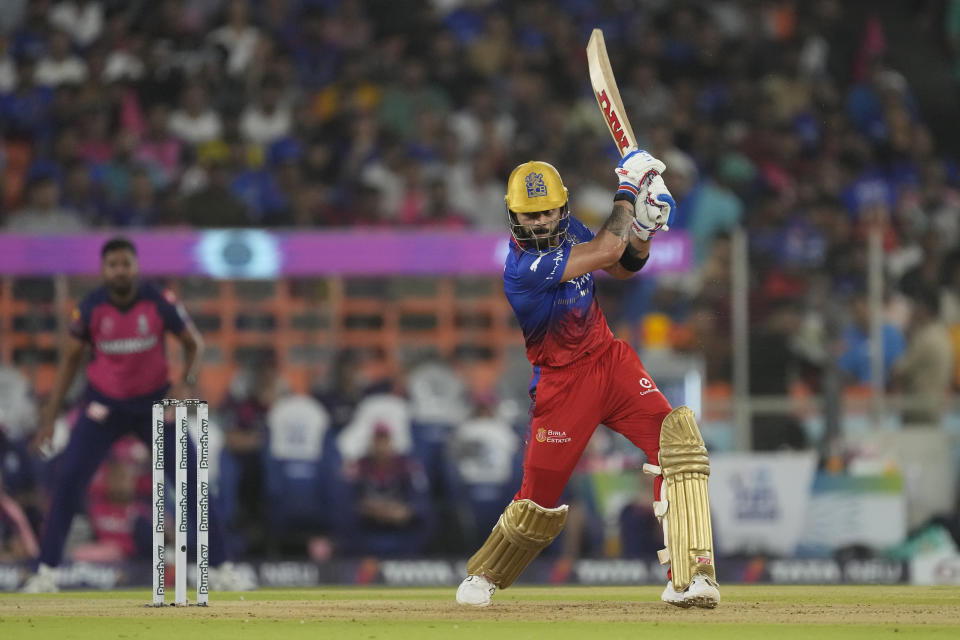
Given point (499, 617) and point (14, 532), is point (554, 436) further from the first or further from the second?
point (14, 532)

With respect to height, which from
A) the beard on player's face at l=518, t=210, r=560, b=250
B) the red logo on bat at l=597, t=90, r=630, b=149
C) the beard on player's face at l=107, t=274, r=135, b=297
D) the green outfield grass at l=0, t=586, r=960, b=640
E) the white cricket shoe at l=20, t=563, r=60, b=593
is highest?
the red logo on bat at l=597, t=90, r=630, b=149

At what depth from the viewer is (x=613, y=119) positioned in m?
8.39

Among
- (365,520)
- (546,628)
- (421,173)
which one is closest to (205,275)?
(365,520)

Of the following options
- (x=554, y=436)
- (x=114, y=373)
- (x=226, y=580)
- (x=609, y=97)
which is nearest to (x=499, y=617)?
(x=554, y=436)

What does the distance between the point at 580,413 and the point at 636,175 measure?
1183mm

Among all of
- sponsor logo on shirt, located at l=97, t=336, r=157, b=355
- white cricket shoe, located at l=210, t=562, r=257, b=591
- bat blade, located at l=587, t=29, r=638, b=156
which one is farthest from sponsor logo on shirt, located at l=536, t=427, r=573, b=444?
sponsor logo on shirt, located at l=97, t=336, r=157, b=355

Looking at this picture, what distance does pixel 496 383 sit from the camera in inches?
520

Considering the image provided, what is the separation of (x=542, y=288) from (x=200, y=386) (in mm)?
6064

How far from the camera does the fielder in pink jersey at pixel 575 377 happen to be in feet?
25.0

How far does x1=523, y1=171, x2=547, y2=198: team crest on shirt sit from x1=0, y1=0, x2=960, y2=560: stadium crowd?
5.26m

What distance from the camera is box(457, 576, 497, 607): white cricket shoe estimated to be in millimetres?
8078

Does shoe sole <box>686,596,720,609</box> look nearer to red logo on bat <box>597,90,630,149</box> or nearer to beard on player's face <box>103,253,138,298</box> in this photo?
red logo on bat <box>597,90,630,149</box>

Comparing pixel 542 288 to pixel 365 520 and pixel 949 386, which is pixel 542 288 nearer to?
pixel 365 520

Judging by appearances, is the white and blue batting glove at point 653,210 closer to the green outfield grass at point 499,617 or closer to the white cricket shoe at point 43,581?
the green outfield grass at point 499,617
